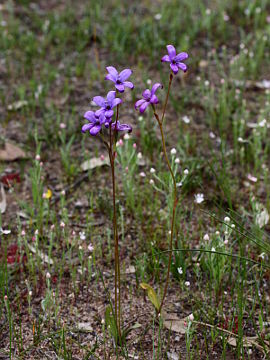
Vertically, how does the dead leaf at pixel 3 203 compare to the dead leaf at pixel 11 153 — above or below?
below

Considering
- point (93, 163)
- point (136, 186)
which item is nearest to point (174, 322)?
point (136, 186)

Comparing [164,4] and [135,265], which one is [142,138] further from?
[164,4]

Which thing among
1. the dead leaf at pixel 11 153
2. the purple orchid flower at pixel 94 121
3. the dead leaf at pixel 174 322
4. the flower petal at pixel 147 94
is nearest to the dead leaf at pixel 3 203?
the dead leaf at pixel 11 153

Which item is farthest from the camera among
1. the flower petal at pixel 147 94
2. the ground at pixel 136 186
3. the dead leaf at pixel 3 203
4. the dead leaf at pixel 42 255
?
the dead leaf at pixel 3 203


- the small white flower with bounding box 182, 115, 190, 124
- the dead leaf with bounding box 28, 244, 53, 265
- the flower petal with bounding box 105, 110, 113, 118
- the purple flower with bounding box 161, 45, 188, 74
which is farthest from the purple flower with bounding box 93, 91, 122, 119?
the small white flower with bounding box 182, 115, 190, 124

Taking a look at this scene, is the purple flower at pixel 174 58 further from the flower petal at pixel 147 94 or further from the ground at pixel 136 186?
the ground at pixel 136 186

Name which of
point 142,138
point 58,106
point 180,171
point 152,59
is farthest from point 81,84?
point 180,171

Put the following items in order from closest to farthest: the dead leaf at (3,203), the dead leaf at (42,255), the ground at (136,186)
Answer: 1. the ground at (136,186)
2. the dead leaf at (42,255)
3. the dead leaf at (3,203)
